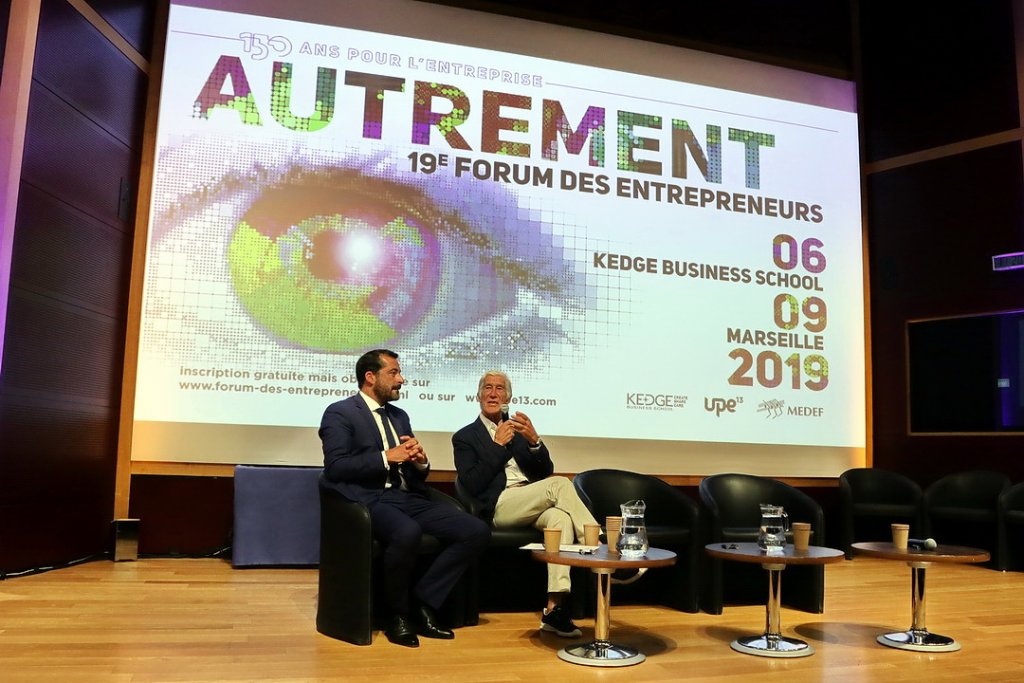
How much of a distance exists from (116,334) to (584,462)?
Result: 116 inches

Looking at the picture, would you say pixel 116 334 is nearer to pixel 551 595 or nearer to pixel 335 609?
pixel 335 609

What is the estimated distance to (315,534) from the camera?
4.99 m

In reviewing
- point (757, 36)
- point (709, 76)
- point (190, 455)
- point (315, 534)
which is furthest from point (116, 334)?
point (757, 36)

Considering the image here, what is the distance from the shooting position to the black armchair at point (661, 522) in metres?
3.97

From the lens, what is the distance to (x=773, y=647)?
3.14 meters

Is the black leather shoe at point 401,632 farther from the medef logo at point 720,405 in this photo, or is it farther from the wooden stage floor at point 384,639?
the medef logo at point 720,405

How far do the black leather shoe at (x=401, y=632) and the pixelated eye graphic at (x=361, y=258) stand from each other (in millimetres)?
2164

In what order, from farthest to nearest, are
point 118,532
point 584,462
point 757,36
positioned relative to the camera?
point 757,36
point 584,462
point 118,532

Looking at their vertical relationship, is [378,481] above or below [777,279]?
below

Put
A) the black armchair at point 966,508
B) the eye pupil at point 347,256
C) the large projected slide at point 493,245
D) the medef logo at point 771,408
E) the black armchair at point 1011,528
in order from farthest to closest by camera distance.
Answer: the medef logo at point 771,408, the black armchair at point 966,508, the black armchair at point 1011,528, the eye pupil at point 347,256, the large projected slide at point 493,245

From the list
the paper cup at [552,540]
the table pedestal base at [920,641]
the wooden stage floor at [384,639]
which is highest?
the paper cup at [552,540]

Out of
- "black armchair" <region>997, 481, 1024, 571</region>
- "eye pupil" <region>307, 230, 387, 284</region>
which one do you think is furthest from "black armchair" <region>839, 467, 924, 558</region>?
"eye pupil" <region>307, 230, 387, 284</region>

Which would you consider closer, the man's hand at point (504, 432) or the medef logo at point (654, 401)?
the man's hand at point (504, 432)

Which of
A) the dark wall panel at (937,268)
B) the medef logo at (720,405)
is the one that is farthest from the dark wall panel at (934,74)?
the medef logo at (720,405)
